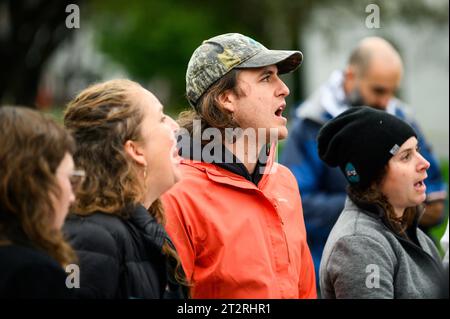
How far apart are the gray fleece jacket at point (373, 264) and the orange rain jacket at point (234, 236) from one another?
0.17 meters

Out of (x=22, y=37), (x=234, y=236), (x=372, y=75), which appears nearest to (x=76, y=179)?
(x=234, y=236)

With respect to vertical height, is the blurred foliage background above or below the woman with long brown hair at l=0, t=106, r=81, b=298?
above

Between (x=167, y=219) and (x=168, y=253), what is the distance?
17.1 inches

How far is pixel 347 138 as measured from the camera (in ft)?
14.3

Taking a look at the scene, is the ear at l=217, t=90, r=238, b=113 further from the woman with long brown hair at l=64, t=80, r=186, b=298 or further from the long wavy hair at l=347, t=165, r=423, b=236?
the long wavy hair at l=347, t=165, r=423, b=236

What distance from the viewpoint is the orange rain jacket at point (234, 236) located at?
12.8ft

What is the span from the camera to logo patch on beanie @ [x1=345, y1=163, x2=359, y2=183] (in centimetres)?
434

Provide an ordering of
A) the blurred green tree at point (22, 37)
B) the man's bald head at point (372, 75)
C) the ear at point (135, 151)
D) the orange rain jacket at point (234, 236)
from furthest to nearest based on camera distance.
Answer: the blurred green tree at point (22, 37) < the man's bald head at point (372, 75) < the orange rain jacket at point (234, 236) < the ear at point (135, 151)

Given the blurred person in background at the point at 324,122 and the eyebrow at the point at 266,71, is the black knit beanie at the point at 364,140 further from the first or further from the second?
the blurred person in background at the point at 324,122

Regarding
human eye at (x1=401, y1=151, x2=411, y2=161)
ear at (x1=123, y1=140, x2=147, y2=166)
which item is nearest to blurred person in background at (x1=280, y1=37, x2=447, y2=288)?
human eye at (x1=401, y1=151, x2=411, y2=161)

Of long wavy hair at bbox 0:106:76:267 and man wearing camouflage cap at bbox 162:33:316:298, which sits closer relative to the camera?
long wavy hair at bbox 0:106:76:267

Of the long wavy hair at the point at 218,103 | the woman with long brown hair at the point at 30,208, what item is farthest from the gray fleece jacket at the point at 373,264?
the woman with long brown hair at the point at 30,208

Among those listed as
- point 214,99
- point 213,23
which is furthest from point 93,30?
point 214,99
